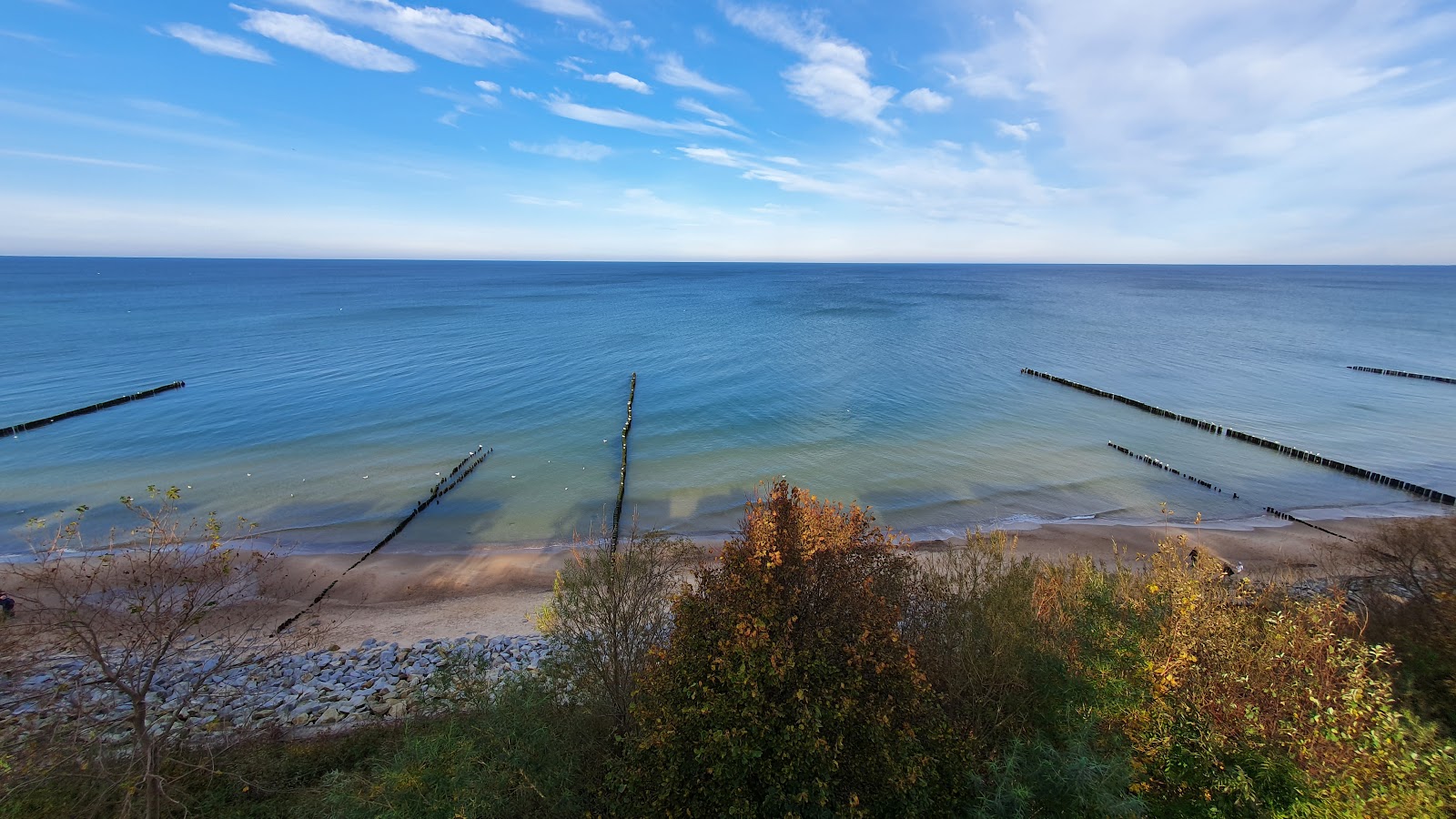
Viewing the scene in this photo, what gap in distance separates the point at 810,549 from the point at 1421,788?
865 cm

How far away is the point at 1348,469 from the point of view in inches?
1455

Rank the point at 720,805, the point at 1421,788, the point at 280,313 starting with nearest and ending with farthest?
the point at 1421,788 < the point at 720,805 < the point at 280,313

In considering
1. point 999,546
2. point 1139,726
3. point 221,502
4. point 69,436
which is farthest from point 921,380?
point 69,436

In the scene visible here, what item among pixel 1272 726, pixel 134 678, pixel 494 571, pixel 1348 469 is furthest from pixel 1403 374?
pixel 134 678

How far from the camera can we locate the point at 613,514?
31172 mm

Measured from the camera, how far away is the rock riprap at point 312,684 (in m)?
14.6

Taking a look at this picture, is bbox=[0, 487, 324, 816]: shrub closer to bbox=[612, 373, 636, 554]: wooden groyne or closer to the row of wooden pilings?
bbox=[612, 373, 636, 554]: wooden groyne

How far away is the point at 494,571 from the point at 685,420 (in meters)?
22.6

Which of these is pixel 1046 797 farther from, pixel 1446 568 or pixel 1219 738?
pixel 1446 568

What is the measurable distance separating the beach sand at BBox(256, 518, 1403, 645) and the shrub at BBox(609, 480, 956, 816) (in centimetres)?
1409

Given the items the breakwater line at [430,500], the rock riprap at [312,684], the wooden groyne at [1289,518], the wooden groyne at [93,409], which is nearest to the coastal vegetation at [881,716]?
the rock riprap at [312,684]

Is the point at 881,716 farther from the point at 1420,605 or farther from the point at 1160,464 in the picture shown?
the point at 1160,464

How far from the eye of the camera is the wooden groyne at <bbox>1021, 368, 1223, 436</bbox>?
45.4m

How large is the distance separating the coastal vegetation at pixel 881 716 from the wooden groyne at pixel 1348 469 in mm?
31221
